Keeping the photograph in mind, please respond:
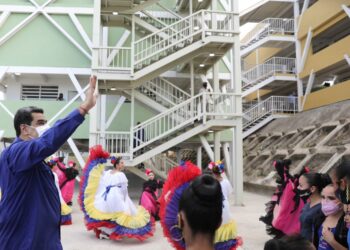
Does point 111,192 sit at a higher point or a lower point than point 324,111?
lower

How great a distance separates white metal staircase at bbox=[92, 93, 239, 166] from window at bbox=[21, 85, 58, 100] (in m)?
4.94

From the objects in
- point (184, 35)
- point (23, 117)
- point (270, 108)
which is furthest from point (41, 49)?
point (270, 108)

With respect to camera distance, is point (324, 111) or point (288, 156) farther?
point (324, 111)

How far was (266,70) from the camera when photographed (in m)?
24.9

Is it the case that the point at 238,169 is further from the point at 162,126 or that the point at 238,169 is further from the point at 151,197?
the point at 151,197

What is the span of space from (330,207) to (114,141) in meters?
9.61

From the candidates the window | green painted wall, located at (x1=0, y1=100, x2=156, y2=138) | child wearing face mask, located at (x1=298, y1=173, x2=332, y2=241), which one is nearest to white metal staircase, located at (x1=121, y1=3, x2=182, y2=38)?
green painted wall, located at (x1=0, y1=100, x2=156, y2=138)

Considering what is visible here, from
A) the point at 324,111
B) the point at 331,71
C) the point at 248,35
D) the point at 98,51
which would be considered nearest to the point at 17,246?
the point at 98,51

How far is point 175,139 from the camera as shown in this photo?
38.2 ft

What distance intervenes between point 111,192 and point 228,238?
2844mm

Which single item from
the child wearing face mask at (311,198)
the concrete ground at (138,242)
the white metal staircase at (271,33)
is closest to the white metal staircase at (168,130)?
the concrete ground at (138,242)

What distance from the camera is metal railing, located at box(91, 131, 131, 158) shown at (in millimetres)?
11672

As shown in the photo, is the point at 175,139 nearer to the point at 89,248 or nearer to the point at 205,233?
the point at 89,248

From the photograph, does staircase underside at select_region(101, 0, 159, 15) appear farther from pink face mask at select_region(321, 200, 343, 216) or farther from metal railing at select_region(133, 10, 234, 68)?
pink face mask at select_region(321, 200, 343, 216)
